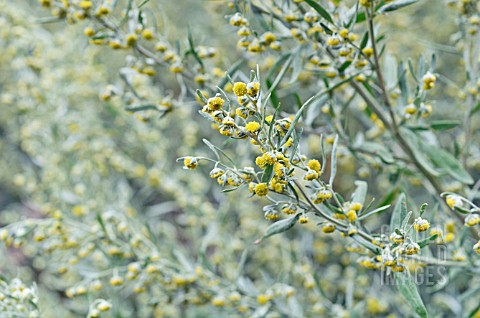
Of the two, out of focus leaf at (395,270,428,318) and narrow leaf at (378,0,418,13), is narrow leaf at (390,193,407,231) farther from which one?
narrow leaf at (378,0,418,13)

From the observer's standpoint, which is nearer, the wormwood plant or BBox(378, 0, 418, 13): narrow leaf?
the wormwood plant

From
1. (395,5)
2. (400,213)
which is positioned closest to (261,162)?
(400,213)

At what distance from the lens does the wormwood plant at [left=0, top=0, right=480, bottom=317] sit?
43.1 inches

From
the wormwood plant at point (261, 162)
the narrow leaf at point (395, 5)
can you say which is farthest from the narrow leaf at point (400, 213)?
the narrow leaf at point (395, 5)

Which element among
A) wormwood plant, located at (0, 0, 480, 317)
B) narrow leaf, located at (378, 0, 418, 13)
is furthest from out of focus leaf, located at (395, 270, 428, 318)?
narrow leaf, located at (378, 0, 418, 13)

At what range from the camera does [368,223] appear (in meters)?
2.20

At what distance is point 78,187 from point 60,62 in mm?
695

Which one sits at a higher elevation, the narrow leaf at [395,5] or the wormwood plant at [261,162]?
the narrow leaf at [395,5]

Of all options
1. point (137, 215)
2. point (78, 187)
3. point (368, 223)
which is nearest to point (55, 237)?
point (78, 187)

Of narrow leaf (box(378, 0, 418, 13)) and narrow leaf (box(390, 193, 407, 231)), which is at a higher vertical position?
narrow leaf (box(378, 0, 418, 13))

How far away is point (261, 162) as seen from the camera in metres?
0.93

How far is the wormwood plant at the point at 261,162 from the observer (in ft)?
3.59

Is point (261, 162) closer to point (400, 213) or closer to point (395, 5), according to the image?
point (400, 213)

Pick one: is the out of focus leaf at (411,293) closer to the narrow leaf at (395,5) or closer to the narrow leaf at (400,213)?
the narrow leaf at (400,213)
